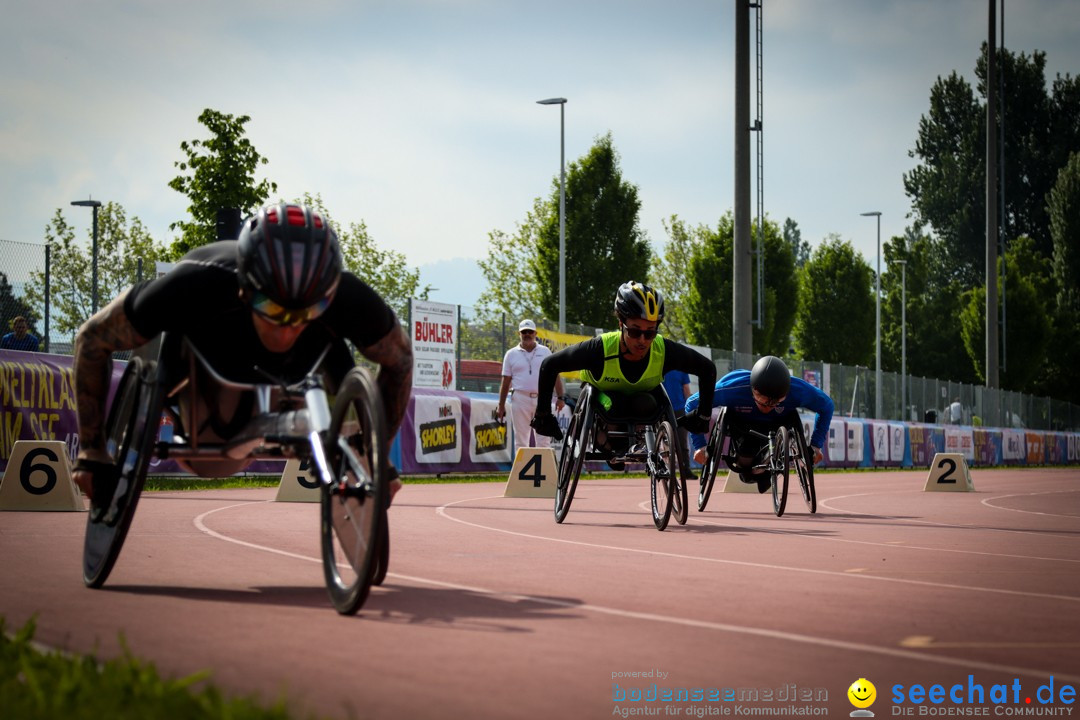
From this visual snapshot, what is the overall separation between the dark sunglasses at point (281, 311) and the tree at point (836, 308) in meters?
81.6

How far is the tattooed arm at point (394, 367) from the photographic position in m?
6.98

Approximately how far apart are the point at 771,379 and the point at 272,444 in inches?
327

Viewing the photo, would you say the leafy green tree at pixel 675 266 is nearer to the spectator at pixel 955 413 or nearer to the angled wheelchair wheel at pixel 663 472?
the spectator at pixel 955 413

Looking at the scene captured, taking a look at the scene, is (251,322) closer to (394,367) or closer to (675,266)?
(394,367)

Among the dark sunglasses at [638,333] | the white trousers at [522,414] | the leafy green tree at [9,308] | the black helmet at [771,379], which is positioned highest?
the leafy green tree at [9,308]

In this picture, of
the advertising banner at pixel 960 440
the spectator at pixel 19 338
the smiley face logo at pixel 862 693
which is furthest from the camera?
the advertising banner at pixel 960 440

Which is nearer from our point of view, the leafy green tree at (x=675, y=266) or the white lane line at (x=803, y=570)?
the white lane line at (x=803, y=570)

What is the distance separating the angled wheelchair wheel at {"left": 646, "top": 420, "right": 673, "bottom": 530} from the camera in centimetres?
1120

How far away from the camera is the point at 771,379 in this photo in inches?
548

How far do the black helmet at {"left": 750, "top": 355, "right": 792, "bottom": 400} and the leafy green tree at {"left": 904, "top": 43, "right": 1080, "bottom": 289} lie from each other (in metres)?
95.4

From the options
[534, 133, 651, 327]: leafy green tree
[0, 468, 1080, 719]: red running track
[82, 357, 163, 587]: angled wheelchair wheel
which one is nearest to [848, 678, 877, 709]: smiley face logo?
[0, 468, 1080, 719]: red running track

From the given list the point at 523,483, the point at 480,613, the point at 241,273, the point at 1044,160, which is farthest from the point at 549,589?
the point at 1044,160

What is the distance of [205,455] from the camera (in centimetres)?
677

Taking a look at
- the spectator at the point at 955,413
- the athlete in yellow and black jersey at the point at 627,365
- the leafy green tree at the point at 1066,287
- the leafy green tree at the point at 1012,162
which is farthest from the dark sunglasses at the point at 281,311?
the leafy green tree at the point at 1012,162
